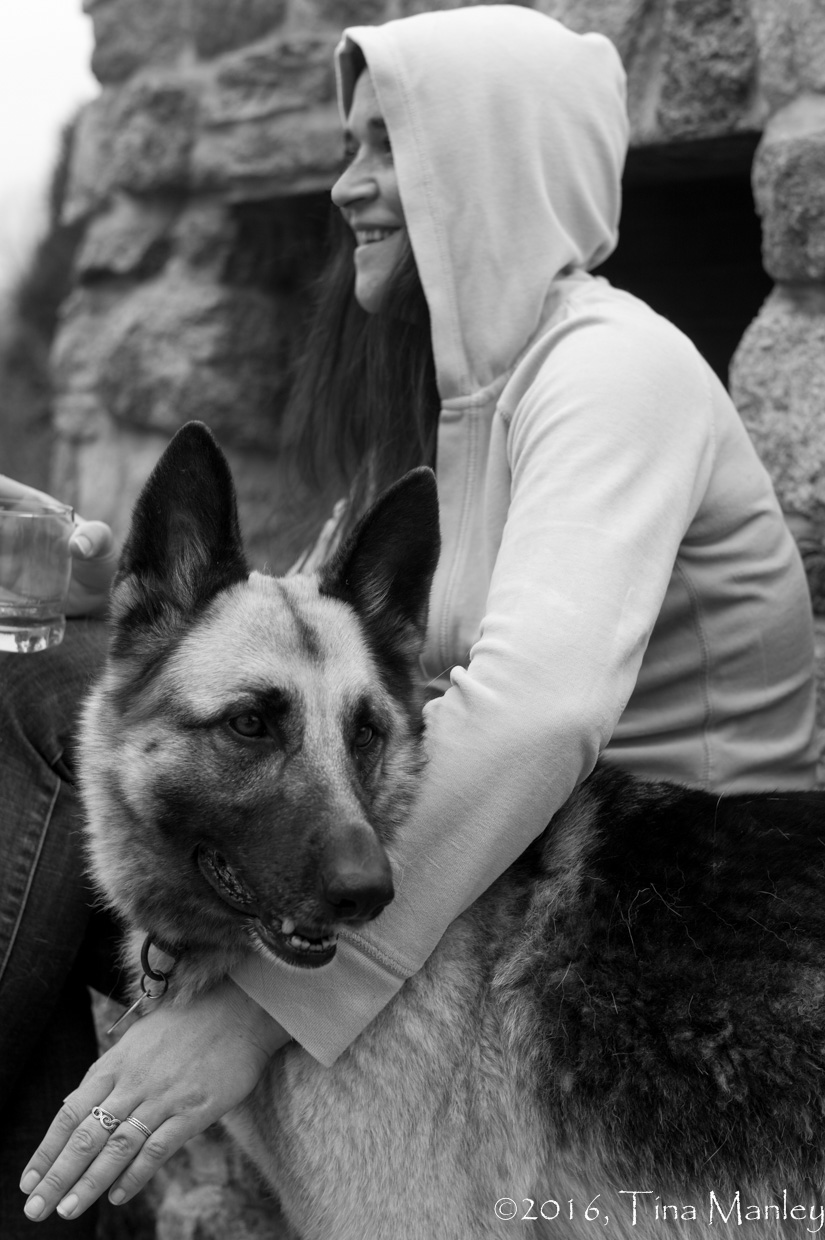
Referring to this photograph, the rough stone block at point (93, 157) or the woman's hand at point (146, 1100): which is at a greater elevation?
the rough stone block at point (93, 157)

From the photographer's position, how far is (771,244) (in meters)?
2.64

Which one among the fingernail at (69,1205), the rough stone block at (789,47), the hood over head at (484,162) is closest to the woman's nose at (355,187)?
the hood over head at (484,162)

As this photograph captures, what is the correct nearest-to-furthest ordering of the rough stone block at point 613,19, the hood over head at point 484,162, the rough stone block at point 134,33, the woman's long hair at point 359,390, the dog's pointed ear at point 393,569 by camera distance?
1. the dog's pointed ear at point 393,569
2. the hood over head at point 484,162
3. the woman's long hair at point 359,390
4. the rough stone block at point 613,19
5. the rough stone block at point 134,33

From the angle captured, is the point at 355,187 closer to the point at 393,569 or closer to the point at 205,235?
the point at 393,569

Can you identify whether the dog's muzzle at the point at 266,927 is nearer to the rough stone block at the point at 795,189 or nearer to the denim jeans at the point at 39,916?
the denim jeans at the point at 39,916

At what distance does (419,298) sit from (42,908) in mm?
1406

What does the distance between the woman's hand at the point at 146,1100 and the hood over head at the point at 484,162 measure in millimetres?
1288

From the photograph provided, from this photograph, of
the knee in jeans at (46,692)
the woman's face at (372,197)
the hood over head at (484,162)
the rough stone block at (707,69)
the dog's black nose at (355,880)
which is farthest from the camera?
the rough stone block at (707,69)

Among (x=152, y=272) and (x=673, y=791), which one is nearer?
(x=673, y=791)

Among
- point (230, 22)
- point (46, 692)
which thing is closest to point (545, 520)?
point (46, 692)

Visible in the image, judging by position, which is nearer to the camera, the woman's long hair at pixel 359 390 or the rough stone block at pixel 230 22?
the woman's long hair at pixel 359 390

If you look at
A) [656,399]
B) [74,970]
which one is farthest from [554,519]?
[74,970]

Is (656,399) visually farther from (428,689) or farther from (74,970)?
(74,970)

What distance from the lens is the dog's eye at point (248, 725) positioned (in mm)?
1718
